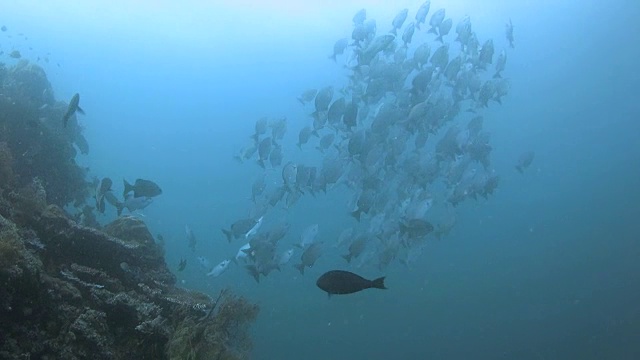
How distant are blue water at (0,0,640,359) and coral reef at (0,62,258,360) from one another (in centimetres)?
1192

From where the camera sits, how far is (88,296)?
5.09m

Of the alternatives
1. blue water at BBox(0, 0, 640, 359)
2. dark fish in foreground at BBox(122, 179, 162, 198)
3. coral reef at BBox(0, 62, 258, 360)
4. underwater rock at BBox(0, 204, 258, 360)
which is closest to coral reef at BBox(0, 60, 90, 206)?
coral reef at BBox(0, 62, 258, 360)

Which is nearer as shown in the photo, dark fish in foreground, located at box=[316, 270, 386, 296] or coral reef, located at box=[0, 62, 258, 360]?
coral reef, located at box=[0, 62, 258, 360]

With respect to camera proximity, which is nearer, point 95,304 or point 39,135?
point 95,304

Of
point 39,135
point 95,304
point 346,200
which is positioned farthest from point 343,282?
point 346,200

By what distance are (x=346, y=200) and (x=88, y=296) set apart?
743 inches

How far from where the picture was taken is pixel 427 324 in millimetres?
28688

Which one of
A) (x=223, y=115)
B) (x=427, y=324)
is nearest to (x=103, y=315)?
(x=427, y=324)

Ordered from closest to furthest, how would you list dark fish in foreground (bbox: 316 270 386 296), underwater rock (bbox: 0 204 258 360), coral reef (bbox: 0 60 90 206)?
underwater rock (bbox: 0 204 258 360), dark fish in foreground (bbox: 316 270 386 296), coral reef (bbox: 0 60 90 206)

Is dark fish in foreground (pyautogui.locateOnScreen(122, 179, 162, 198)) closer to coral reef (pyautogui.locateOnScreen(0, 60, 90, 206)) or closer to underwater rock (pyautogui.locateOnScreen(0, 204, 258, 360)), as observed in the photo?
underwater rock (pyautogui.locateOnScreen(0, 204, 258, 360))

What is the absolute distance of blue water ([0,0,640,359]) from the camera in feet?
91.1

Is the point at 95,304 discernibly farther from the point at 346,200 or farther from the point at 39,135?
the point at 346,200

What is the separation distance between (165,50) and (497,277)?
37.7m

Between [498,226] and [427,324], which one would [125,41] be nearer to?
[427,324]
